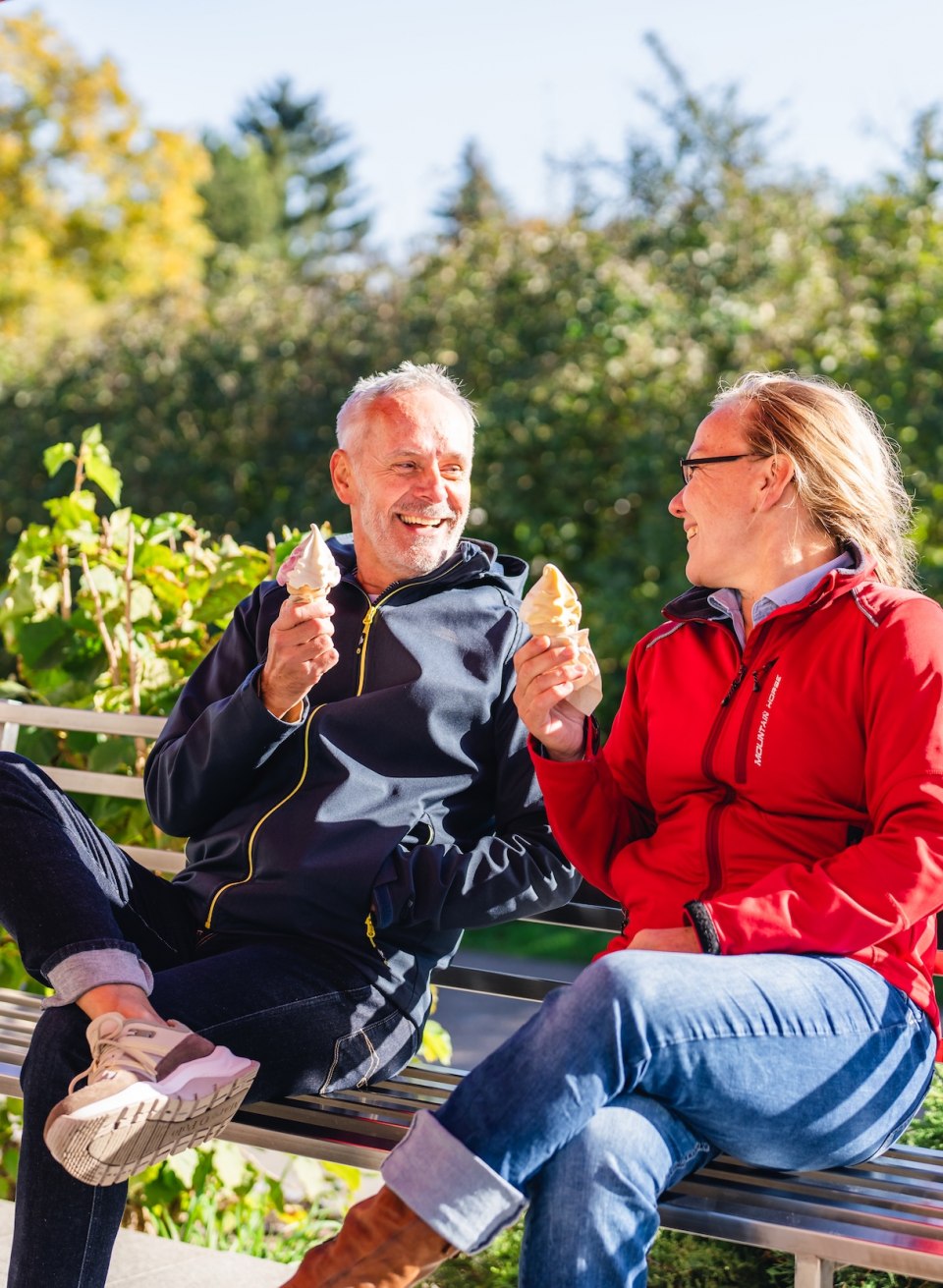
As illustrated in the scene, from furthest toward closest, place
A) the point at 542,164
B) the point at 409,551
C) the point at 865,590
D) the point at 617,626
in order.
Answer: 1. the point at 542,164
2. the point at 617,626
3. the point at 409,551
4. the point at 865,590

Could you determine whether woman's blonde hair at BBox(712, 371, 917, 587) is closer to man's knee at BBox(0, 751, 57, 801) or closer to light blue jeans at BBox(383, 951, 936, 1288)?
light blue jeans at BBox(383, 951, 936, 1288)

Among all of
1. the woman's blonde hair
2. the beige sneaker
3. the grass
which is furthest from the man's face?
the grass

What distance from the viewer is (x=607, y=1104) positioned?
181 cm

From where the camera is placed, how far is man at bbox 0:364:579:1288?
206 cm

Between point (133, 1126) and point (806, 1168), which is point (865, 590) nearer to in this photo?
point (806, 1168)

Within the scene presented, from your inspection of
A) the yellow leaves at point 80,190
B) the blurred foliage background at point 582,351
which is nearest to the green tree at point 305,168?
the yellow leaves at point 80,190

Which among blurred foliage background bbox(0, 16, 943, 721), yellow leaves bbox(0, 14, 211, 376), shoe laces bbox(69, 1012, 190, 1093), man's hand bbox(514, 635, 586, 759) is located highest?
yellow leaves bbox(0, 14, 211, 376)

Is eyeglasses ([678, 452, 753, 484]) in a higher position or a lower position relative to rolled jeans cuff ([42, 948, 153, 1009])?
higher

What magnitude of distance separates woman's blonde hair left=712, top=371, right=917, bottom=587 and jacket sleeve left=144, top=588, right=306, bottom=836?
98 cm

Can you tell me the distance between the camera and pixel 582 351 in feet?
22.0

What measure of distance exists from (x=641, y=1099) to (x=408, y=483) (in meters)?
1.32

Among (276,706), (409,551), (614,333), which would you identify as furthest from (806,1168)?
(614,333)

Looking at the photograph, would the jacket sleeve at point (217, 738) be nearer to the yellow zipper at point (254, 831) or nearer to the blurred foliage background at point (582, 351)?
the yellow zipper at point (254, 831)

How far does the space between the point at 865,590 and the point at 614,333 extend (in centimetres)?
465
